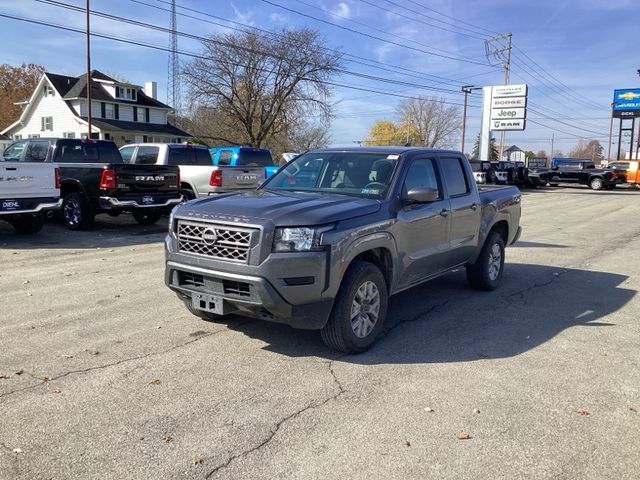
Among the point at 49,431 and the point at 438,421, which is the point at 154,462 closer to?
the point at 49,431

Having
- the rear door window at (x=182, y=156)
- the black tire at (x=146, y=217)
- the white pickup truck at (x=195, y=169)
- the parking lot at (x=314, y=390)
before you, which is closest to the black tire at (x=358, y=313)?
the parking lot at (x=314, y=390)

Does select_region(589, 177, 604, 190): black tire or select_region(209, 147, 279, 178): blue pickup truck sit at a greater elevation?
select_region(209, 147, 279, 178): blue pickup truck

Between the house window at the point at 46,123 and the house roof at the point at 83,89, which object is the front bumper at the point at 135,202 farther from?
the house window at the point at 46,123

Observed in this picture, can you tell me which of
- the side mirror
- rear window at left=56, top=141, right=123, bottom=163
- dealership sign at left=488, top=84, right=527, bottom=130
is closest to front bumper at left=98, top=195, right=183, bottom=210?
rear window at left=56, top=141, right=123, bottom=163

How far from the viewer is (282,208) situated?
14.9 ft

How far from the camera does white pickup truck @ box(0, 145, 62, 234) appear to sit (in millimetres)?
10047

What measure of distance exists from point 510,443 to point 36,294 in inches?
222

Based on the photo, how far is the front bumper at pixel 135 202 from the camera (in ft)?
37.9

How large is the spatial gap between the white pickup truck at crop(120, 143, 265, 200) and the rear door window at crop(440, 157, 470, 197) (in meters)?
7.94

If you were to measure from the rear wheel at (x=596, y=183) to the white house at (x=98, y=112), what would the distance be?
34.0m

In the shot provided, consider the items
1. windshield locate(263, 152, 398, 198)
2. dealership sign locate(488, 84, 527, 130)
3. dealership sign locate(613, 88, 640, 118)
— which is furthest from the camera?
dealership sign locate(613, 88, 640, 118)

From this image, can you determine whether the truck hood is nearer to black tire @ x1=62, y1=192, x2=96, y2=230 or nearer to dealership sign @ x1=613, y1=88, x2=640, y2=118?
black tire @ x1=62, y1=192, x2=96, y2=230

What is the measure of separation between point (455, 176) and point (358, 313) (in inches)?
101

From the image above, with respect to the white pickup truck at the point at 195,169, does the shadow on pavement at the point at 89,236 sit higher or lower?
lower
